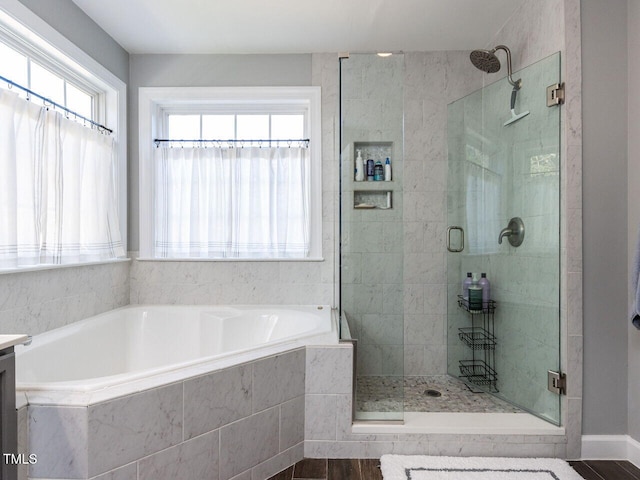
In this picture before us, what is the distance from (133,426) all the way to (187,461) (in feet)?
0.87

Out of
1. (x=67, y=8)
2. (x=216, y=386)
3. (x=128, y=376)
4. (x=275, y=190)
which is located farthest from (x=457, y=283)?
(x=67, y=8)

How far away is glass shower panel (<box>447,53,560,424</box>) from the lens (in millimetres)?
1944

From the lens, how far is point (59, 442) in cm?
117

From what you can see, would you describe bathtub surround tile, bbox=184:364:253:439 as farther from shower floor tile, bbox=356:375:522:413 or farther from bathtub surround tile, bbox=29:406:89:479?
shower floor tile, bbox=356:375:522:413

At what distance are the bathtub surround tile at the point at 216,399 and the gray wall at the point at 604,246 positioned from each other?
64.6 inches

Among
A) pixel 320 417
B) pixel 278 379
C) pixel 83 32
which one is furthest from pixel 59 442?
pixel 83 32

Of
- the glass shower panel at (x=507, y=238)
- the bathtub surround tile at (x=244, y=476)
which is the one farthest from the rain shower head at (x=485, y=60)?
the bathtub surround tile at (x=244, y=476)

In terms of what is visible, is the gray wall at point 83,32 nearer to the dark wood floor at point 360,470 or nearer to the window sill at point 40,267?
the window sill at point 40,267

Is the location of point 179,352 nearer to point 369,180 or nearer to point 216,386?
point 216,386

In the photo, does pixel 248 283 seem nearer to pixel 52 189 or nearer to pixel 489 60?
pixel 52 189

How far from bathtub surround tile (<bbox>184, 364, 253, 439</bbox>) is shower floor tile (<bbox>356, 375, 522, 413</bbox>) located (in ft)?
1.93

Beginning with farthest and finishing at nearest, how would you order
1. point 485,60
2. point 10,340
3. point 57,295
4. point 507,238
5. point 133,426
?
point 507,238, point 485,60, point 57,295, point 133,426, point 10,340

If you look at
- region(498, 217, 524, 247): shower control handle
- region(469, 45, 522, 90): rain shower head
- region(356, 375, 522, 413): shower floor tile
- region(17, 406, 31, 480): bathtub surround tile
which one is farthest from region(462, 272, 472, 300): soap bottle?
region(17, 406, 31, 480): bathtub surround tile

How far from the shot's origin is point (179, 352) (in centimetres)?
241
